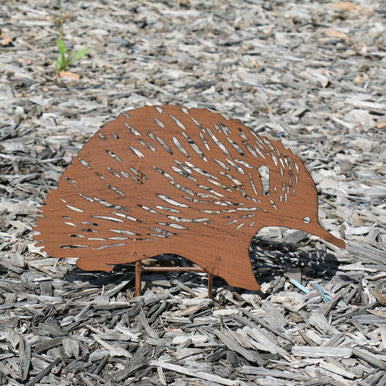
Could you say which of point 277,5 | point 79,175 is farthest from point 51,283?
point 277,5

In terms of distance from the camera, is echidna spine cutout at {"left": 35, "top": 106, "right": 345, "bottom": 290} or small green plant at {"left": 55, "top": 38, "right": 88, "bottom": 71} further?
small green plant at {"left": 55, "top": 38, "right": 88, "bottom": 71}

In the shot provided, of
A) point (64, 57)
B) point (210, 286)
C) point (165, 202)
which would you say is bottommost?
point (210, 286)

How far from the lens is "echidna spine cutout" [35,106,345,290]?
2.93 metres

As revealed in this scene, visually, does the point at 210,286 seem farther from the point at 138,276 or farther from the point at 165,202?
the point at 165,202

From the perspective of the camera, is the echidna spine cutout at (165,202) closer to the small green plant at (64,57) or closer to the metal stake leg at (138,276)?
the metal stake leg at (138,276)

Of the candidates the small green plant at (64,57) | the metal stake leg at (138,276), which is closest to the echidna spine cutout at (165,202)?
the metal stake leg at (138,276)

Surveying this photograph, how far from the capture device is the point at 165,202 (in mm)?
2953

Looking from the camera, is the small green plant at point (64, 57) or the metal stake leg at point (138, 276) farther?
Result: the small green plant at point (64, 57)

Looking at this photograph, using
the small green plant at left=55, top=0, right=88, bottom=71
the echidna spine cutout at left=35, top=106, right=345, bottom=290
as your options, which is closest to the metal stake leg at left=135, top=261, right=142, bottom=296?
the echidna spine cutout at left=35, top=106, right=345, bottom=290

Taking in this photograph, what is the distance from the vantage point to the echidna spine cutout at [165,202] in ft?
9.60

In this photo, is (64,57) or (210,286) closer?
(210,286)

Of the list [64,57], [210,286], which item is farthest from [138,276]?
[64,57]

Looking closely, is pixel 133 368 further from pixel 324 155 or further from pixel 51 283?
pixel 324 155

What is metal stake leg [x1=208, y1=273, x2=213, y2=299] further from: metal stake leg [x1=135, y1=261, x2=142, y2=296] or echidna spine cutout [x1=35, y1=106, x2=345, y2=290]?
metal stake leg [x1=135, y1=261, x2=142, y2=296]
